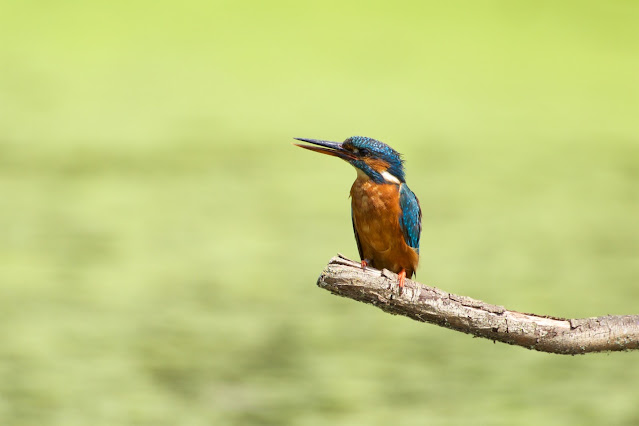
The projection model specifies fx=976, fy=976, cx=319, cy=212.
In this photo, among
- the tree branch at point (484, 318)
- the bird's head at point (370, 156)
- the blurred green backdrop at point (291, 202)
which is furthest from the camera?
the blurred green backdrop at point (291, 202)

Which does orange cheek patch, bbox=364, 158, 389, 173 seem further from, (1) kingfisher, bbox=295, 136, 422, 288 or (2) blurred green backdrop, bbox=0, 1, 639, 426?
(2) blurred green backdrop, bbox=0, 1, 639, 426

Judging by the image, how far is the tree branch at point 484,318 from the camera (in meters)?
1.39

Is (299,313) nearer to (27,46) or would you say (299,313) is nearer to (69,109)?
(69,109)

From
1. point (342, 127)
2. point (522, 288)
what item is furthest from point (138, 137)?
point (522, 288)

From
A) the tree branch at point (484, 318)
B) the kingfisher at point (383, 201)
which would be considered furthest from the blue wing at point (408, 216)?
the tree branch at point (484, 318)

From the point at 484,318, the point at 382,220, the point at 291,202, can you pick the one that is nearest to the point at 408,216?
the point at 382,220

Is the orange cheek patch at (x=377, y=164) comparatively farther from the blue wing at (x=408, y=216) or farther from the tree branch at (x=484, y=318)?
the tree branch at (x=484, y=318)

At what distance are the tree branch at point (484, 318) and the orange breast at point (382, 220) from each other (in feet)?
1.66

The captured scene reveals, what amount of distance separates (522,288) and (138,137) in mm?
1973

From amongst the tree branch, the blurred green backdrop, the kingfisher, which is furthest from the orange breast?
the blurred green backdrop

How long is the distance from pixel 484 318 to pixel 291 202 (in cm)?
275

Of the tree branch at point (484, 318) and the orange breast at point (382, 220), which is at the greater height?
the orange breast at point (382, 220)

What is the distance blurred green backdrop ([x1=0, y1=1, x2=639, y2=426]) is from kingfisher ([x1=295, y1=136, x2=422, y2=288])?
0.97m

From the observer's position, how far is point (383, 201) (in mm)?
1973
